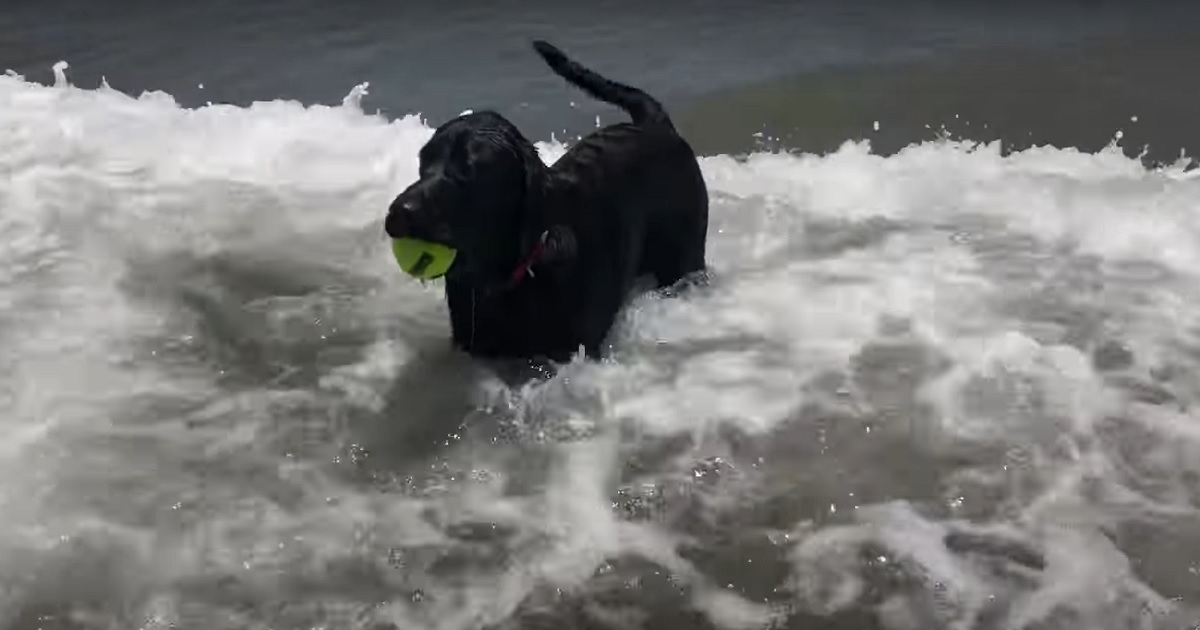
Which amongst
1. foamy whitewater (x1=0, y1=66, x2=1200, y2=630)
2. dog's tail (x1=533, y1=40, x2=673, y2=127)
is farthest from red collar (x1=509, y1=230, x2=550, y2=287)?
dog's tail (x1=533, y1=40, x2=673, y2=127)

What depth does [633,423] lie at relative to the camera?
7.64 ft

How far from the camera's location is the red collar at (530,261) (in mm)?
2180

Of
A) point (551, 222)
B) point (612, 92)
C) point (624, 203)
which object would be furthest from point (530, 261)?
point (612, 92)

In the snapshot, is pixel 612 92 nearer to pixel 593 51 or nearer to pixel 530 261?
pixel 530 261

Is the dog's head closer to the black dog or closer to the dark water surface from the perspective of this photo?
the black dog

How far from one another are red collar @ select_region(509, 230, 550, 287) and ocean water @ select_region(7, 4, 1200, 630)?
26 cm

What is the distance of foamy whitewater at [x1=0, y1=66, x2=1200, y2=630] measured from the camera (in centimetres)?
189

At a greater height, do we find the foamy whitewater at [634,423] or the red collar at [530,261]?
the red collar at [530,261]

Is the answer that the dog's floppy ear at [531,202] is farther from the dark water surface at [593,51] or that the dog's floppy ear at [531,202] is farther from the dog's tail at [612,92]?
the dark water surface at [593,51]

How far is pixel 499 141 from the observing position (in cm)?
211

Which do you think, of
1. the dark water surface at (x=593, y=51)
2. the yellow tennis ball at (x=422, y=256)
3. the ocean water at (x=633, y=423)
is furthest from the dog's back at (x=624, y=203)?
the dark water surface at (x=593, y=51)

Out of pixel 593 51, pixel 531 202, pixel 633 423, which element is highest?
pixel 531 202

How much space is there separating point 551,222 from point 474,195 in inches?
7.7

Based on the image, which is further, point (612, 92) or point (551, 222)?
point (612, 92)
